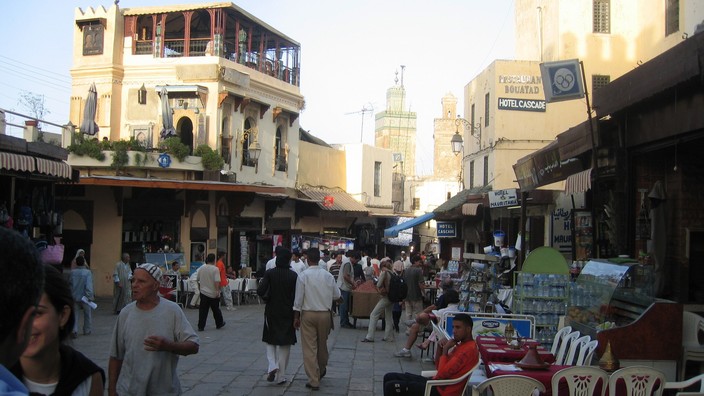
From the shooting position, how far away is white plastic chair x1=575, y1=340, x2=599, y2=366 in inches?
294

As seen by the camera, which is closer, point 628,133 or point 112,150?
point 628,133

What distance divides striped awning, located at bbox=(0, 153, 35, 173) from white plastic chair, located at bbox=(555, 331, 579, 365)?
333 inches

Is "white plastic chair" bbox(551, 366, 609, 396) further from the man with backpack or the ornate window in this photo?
the ornate window

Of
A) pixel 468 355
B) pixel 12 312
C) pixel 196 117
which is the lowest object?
pixel 468 355

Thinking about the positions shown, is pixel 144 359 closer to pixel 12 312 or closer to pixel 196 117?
pixel 12 312

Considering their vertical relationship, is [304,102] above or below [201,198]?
above

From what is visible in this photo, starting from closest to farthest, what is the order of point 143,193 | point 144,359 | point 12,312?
point 12,312
point 144,359
point 143,193

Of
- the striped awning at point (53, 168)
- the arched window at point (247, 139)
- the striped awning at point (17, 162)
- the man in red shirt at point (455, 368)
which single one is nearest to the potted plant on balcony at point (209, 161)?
the arched window at point (247, 139)

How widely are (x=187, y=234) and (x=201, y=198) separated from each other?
1339mm

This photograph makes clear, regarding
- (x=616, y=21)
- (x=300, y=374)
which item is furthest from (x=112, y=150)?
(x=616, y=21)

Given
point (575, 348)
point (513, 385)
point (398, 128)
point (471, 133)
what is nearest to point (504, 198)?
point (575, 348)

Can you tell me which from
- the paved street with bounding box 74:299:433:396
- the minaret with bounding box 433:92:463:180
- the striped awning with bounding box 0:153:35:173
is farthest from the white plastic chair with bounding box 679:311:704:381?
the minaret with bounding box 433:92:463:180

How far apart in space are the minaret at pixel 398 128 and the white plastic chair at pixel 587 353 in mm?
54341

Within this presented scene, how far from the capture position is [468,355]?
23.0ft
